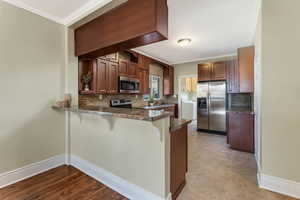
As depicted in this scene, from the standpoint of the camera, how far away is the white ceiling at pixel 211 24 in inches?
85.0

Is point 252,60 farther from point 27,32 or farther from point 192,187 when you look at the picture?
point 27,32

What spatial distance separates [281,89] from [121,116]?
2.09m

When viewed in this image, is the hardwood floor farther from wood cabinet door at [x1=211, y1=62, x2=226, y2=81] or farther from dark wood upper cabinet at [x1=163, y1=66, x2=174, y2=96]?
dark wood upper cabinet at [x1=163, y1=66, x2=174, y2=96]

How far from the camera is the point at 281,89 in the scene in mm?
1777

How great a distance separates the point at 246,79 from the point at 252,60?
434 millimetres

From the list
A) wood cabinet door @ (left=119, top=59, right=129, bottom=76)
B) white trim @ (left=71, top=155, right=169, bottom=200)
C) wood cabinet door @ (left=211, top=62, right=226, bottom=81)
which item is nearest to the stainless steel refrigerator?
wood cabinet door @ (left=211, top=62, right=226, bottom=81)

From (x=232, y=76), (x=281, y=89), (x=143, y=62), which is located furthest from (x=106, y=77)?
(x=232, y=76)

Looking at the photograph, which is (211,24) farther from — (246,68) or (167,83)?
(167,83)

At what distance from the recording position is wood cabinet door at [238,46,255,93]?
3.08 metres

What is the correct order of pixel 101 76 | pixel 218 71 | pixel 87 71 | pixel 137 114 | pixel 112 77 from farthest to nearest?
1. pixel 218 71
2. pixel 112 77
3. pixel 101 76
4. pixel 87 71
5. pixel 137 114

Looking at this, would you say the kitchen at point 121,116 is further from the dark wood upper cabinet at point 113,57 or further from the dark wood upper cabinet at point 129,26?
the dark wood upper cabinet at point 113,57

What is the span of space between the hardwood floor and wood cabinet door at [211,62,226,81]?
4166 millimetres

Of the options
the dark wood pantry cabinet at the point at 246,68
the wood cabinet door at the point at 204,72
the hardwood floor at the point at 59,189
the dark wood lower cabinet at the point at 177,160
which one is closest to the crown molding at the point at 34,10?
the hardwood floor at the point at 59,189

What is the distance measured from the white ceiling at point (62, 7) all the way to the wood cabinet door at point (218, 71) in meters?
3.74
